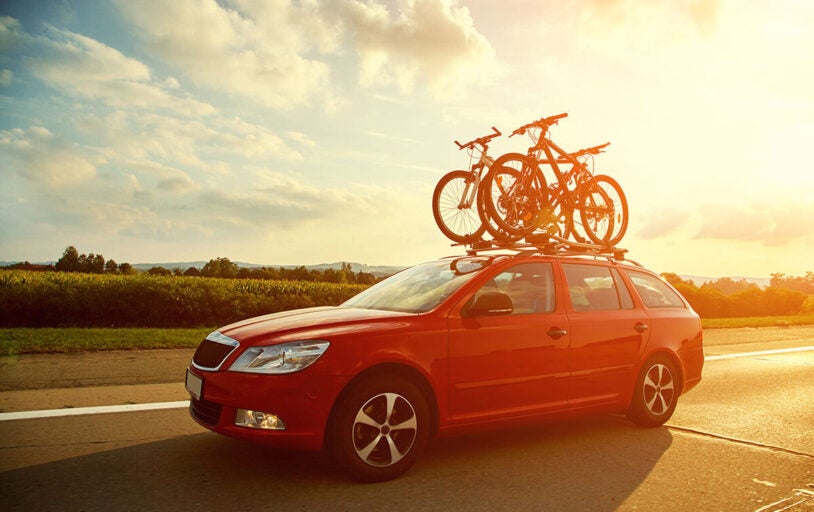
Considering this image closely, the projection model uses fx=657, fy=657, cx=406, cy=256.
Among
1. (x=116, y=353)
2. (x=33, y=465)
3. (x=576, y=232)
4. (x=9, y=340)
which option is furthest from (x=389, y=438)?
(x=9, y=340)

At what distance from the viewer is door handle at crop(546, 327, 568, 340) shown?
5.57 m

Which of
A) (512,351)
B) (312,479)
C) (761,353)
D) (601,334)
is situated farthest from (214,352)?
(761,353)

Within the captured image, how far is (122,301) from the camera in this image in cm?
1511

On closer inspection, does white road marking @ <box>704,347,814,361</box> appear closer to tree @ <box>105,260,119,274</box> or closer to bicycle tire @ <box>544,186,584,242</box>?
bicycle tire @ <box>544,186,584,242</box>

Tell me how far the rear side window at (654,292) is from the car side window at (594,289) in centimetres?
29

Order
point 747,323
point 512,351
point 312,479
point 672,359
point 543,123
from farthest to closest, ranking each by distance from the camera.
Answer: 1. point 747,323
2. point 543,123
3. point 672,359
4. point 512,351
5. point 312,479

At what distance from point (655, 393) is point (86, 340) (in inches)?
354

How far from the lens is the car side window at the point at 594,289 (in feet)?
19.9

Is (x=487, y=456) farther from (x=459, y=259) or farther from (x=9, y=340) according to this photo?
(x=9, y=340)

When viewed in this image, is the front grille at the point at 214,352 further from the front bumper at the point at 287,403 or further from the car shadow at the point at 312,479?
the car shadow at the point at 312,479

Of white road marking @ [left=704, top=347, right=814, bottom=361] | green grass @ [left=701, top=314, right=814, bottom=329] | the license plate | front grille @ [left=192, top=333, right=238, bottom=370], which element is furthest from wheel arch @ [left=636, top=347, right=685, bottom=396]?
green grass @ [left=701, top=314, right=814, bottom=329]

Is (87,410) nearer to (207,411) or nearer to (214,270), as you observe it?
(207,411)

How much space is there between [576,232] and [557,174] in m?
0.84

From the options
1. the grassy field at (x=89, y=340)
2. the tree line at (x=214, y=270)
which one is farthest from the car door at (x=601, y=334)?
the tree line at (x=214, y=270)
